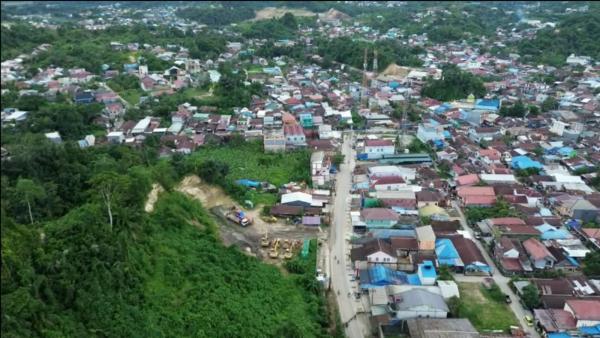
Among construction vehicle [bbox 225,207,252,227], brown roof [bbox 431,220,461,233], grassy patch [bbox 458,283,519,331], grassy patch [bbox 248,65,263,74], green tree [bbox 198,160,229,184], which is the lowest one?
grassy patch [bbox 458,283,519,331]

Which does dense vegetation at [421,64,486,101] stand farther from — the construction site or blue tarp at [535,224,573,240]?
the construction site

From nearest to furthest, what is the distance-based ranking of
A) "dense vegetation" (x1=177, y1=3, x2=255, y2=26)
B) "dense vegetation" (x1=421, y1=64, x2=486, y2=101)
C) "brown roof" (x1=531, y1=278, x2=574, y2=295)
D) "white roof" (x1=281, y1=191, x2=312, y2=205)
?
"brown roof" (x1=531, y1=278, x2=574, y2=295) → "white roof" (x1=281, y1=191, x2=312, y2=205) → "dense vegetation" (x1=421, y1=64, x2=486, y2=101) → "dense vegetation" (x1=177, y1=3, x2=255, y2=26)

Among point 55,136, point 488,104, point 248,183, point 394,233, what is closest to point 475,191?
point 394,233

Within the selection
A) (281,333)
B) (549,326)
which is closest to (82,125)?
(281,333)

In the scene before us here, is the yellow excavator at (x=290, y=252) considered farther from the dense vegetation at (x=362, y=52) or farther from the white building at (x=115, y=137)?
the dense vegetation at (x=362, y=52)

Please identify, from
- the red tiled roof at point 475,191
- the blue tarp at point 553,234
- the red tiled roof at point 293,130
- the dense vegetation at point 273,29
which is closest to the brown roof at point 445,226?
the red tiled roof at point 475,191

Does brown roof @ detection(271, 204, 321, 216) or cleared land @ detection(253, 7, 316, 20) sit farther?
cleared land @ detection(253, 7, 316, 20)

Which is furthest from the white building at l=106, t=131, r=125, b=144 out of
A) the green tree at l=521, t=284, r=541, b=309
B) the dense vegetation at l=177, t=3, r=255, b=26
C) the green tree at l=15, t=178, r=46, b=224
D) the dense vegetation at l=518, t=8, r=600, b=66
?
the dense vegetation at l=177, t=3, r=255, b=26
